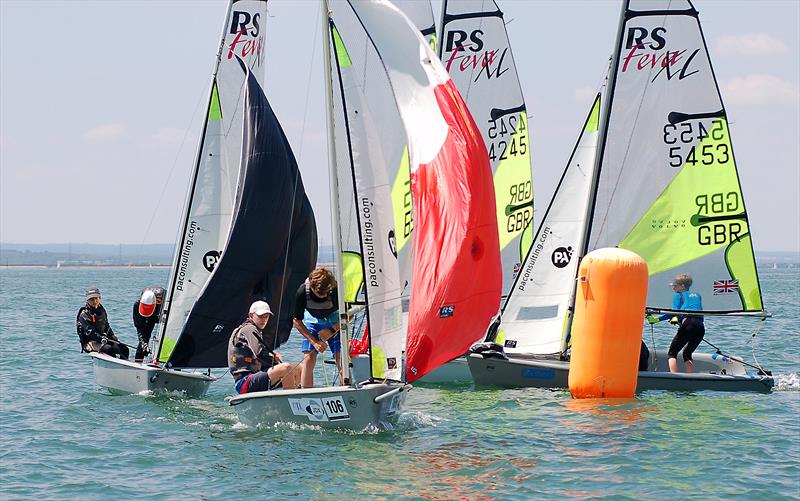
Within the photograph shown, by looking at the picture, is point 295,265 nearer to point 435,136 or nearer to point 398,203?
point 398,203

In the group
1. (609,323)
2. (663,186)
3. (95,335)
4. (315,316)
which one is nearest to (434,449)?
(315,316)

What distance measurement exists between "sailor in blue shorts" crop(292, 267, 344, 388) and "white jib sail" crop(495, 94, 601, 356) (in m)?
4.55

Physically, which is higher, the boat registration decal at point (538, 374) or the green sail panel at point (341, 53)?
the green sail panel at point (341, 53)

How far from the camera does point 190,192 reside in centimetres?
1537

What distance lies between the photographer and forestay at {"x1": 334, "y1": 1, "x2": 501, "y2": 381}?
1081cm

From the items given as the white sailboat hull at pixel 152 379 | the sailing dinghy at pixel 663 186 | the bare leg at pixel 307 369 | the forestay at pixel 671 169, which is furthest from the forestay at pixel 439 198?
the forestay at pixel 671 169

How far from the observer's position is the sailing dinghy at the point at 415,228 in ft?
35.5

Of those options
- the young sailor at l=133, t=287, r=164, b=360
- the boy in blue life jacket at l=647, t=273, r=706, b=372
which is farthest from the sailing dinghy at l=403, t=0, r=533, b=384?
the young sailor at l=133, t=287, r=164, b=360

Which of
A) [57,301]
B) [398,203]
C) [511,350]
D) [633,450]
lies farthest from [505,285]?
[57,301]

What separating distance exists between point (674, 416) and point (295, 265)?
5184mm

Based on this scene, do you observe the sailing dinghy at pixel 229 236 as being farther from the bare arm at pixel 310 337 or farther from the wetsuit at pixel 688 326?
the wetsuit at pixel 688 326

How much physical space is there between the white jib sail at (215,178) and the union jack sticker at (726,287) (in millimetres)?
6948

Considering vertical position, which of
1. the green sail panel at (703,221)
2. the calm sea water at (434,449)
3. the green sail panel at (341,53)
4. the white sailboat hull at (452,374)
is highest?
the green sail panel at (341,53)

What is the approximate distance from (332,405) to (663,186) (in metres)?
6.87
